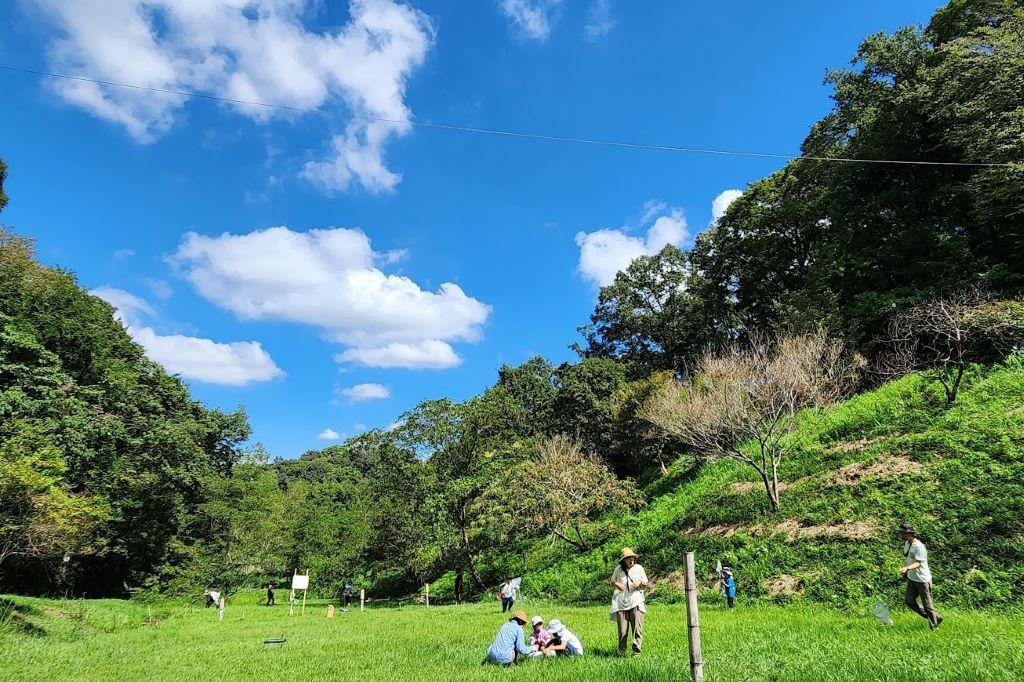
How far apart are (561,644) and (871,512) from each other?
11.7m

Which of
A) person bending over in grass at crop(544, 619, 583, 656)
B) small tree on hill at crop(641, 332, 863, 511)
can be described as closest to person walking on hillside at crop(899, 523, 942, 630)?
person bending over in grass at crop(544, 619, 583, 656)

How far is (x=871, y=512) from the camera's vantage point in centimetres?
1547

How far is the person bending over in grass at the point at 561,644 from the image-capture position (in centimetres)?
908

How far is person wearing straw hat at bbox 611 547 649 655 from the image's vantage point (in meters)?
8.62

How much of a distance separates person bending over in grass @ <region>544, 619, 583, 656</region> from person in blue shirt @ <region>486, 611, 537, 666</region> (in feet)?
1.06

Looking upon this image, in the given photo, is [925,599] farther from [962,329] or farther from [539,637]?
[962,329]

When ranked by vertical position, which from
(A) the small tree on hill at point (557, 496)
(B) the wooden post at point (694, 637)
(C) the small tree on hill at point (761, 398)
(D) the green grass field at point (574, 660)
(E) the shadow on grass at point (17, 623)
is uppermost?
(C) the small tree on hill at point (761, 398)

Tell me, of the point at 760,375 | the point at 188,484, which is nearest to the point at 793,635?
the point at 760,375

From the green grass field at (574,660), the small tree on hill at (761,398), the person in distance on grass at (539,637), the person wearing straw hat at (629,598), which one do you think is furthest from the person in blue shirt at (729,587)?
the person in distance on grass at (539,637)

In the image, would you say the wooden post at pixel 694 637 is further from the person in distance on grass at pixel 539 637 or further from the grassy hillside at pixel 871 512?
the grassy hillside at pixel 871 512

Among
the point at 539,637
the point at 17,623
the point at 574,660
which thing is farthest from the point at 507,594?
the point at 17,623

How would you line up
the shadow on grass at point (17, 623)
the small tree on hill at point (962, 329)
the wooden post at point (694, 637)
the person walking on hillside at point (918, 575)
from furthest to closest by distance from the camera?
1. the small tree on hill at point (962, 329)
2. the shadow on grass at point (17, 623)
3. the person walking on hillside at point (918, 575)
4. the wooden post at point (694, 637)

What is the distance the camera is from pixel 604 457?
41.4 meters

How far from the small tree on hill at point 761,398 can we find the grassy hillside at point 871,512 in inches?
55.4
